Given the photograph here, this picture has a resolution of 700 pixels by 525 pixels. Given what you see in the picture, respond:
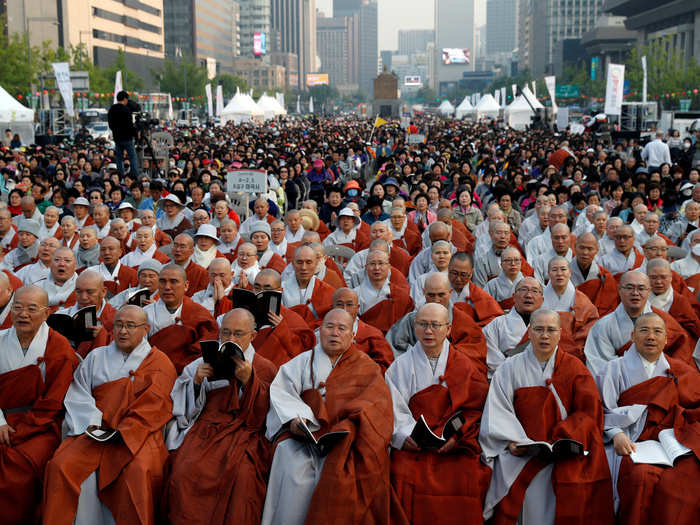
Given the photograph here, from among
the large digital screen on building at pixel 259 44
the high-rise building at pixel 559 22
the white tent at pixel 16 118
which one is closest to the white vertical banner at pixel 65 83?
the white tent at pixel 16 118

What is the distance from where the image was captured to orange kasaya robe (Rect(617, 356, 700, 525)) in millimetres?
4660

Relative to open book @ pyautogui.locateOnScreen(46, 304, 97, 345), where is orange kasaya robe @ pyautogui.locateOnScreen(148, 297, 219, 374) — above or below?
below

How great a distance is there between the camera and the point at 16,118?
27453 millimetres

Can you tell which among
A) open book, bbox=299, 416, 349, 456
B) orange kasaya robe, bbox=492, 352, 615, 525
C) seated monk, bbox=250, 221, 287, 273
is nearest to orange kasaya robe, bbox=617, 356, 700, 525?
orange kasaya robe, bbox=492, 352, 615, 525

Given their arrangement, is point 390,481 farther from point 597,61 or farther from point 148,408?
point 597,61

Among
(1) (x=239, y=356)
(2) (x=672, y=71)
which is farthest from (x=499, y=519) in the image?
(2) (x=672, y=71)

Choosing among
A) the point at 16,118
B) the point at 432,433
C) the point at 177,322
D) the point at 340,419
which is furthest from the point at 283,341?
the point at 16,118

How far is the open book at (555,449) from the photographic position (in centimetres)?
A: 482

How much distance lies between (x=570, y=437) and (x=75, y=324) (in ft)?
11.8

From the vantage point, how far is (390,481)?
5004 millimetres

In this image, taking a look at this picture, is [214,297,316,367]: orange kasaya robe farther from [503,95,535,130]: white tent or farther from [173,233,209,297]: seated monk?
[503,95,535,130]: white tent

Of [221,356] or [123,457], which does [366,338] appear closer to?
[221,356]

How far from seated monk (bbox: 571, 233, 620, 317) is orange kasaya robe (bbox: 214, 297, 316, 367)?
2.91 meters

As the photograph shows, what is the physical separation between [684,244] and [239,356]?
675cm
